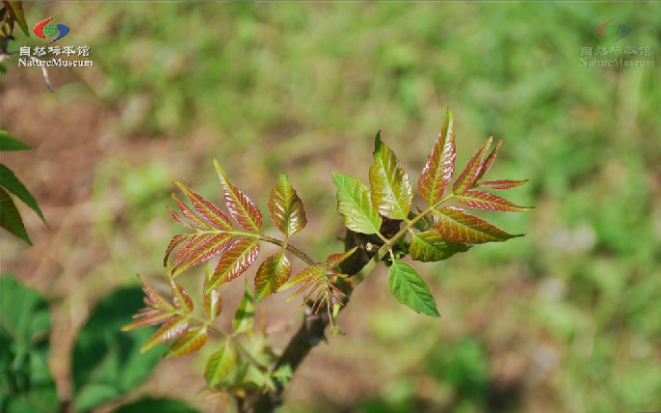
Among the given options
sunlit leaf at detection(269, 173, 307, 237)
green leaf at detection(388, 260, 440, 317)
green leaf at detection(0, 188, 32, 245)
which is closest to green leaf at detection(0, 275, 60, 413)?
green leaf at detection(0, 188, 32, 245)

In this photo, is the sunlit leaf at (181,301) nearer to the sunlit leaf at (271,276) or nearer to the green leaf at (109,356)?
the sunlit leaf at (271,276)

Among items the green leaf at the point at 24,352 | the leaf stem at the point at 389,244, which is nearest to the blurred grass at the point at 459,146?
the green leaf at the point at 24,352

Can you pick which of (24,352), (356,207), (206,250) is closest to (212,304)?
(206,250)

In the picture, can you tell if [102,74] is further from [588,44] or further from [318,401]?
[588,44]

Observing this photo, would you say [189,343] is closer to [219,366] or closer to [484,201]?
[219,366]

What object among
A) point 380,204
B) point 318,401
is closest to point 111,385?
point 380,204

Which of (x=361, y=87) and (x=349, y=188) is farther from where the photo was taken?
(x=361, y=87)
